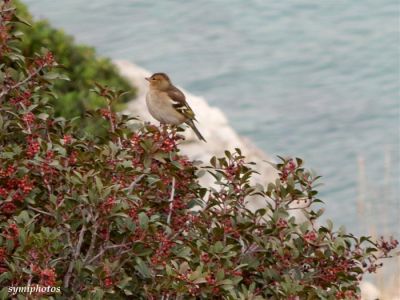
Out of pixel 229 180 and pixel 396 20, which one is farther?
pixel 396 20

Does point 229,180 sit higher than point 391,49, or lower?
lower

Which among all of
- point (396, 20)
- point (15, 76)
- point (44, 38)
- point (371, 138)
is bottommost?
point (15, 76)

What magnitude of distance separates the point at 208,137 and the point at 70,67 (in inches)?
70.4

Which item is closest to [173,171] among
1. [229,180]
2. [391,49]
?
[229,180]

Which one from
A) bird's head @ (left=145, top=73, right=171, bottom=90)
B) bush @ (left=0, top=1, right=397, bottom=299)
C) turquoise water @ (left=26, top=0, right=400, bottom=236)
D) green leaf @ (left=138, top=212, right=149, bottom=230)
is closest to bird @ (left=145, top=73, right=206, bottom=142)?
bird's head @ (left=145, top=73, right=171, bottom=90)

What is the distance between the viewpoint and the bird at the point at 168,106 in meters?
7.22

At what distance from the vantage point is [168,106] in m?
7.30

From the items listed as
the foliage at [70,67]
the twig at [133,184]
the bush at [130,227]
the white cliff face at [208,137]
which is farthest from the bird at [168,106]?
the white cliff face at [208,137]

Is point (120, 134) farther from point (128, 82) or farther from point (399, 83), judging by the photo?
point (399, 83)

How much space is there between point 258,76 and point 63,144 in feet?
45.2

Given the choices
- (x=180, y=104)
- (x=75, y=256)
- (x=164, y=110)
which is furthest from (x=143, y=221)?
(x=180, y=104)

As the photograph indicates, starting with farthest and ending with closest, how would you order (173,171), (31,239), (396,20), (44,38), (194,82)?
(396,20) < (194,82) < (44,38) < (173,171) < (31,239)

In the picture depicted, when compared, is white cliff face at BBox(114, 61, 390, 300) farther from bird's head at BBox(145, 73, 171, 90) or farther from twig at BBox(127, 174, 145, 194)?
twig at BBox(127, 174, 145, 194)

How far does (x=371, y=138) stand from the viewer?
16734 mm
